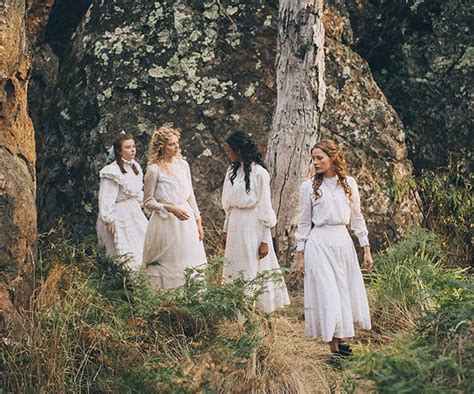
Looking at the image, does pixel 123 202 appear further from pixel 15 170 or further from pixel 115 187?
pixel 15 170

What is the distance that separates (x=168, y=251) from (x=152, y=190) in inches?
26.3

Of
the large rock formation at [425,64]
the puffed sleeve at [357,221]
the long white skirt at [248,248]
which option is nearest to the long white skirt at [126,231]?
the long white skirt at [248,248]

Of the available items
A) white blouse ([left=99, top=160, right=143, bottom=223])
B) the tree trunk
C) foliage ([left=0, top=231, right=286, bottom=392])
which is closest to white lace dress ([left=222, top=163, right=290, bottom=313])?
foliage ([left=0, top=231, right=286, bottom=392])

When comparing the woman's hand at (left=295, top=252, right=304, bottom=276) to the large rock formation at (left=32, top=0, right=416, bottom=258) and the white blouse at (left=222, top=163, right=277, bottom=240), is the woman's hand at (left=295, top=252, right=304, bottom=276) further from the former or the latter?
the large rock formation at (left=32, top=0, right=416, bottom=258)

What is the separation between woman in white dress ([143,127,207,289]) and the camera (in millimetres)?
11164

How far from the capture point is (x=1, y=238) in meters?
8.75

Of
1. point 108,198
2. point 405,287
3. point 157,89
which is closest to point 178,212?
point 108,198

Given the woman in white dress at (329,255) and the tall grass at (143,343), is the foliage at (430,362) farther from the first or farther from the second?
the woman in white dress at (329,255)

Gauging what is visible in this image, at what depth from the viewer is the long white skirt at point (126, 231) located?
12305mm

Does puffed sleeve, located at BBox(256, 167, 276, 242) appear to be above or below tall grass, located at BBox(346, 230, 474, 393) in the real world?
above

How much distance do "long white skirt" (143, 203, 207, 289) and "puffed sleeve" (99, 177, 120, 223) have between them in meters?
0.93

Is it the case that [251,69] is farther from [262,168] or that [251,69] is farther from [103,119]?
[262,168]

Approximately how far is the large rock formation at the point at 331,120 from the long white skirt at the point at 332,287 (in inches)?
96.8

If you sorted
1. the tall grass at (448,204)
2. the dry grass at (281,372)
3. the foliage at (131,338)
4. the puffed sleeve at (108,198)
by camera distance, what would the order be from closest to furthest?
1. the foliage at (131,338)
2. the dry grass at (281,372)
3. the puffed sleeve at (108,198)
4. the tall grass at (448,204)
